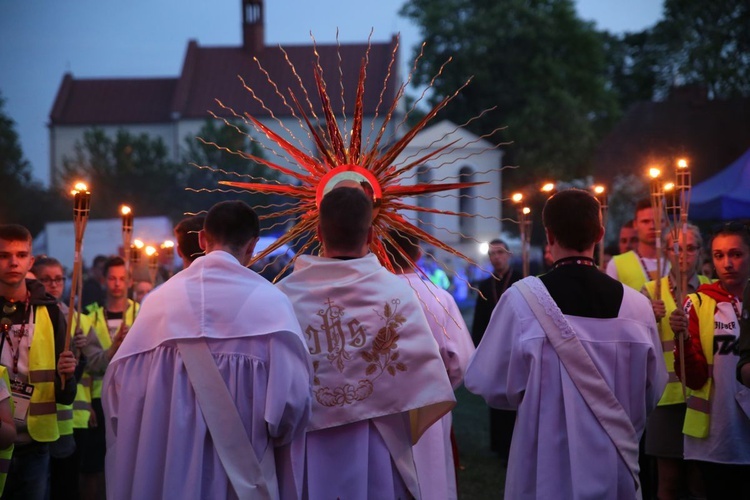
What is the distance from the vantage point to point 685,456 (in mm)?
5809

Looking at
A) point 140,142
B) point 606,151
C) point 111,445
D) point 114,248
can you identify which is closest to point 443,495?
point 111,445

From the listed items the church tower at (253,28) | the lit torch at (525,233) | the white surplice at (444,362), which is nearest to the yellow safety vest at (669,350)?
the lit torch at (525,233)

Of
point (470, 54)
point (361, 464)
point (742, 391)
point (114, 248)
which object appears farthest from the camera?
point (470, 54)

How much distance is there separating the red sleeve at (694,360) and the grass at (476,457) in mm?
2925

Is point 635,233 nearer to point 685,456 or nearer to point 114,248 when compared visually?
point 685,456

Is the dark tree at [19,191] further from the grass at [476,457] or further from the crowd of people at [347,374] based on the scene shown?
the crowd of people at [347,374]

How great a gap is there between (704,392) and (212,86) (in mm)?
62301

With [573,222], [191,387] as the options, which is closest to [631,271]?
[573,222]

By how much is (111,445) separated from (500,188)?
4885 centimetres

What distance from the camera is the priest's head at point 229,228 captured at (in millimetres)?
4293

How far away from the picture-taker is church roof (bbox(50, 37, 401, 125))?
2438 inches

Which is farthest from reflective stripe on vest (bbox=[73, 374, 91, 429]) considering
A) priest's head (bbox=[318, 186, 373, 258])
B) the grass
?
priest's head (bbox=[318, 186, 373, 258])

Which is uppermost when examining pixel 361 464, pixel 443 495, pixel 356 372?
pixel 356 372

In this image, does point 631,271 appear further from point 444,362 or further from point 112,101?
point 112,101
